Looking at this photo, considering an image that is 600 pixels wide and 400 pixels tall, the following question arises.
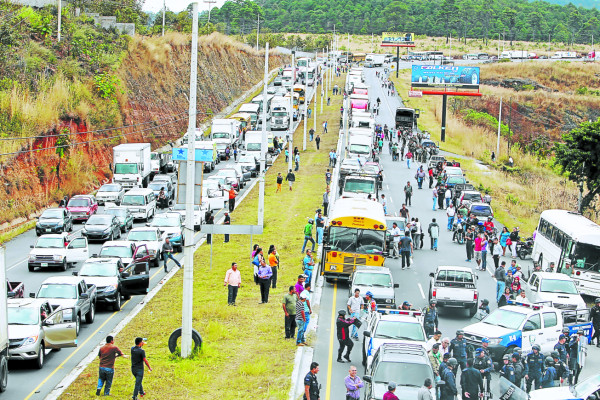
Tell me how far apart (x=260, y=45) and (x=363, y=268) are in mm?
120360

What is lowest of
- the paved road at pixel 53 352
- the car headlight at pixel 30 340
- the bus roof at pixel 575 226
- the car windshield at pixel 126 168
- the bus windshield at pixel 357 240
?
the paved road at pixel 53 352

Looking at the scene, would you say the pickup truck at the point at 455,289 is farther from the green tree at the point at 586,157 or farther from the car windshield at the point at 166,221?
the green tree at the point at 586,157

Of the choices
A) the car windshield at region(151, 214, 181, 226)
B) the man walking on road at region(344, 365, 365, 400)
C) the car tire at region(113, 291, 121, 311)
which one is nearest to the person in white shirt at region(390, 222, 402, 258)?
the car windshield at region(151, 214, 181, 226)

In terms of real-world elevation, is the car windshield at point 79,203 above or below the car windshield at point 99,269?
above

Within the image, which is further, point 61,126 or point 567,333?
point 61,126

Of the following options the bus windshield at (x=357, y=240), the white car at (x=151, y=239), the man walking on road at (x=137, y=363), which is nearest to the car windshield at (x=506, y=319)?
the bus windshield at (x=357, y=240)

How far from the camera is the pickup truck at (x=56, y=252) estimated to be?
108 ft

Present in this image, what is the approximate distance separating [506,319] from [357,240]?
8.00 metres

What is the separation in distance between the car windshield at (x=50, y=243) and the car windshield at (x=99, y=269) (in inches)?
238

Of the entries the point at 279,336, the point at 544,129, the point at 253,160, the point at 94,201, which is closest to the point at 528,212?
the point at 253,160

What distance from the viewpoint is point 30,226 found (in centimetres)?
4350

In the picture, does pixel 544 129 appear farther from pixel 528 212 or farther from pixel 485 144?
pixel 528 212

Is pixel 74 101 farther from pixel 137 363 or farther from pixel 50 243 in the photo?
pixel 137 363

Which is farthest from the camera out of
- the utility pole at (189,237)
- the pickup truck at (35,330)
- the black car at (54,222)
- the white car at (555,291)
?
the black car at (54,222)
